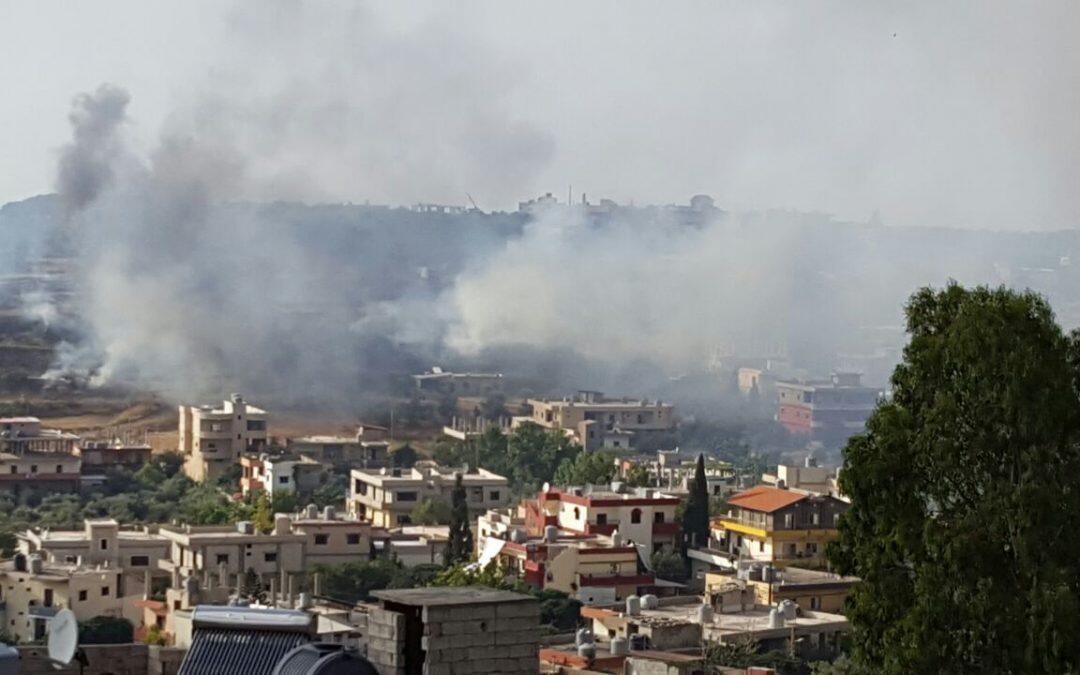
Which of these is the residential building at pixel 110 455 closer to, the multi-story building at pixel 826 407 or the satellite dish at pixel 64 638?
the multi-story building at pixel 826 407

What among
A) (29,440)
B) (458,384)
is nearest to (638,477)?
(29,440)

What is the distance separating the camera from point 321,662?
775 centimetres

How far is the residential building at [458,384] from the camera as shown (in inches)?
2376

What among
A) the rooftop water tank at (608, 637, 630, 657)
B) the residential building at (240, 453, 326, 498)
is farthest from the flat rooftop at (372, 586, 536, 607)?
the residential building at (240, 453, 326, 498)

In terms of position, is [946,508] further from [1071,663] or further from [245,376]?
[245,376]

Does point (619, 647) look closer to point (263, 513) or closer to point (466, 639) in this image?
point (466, 639)

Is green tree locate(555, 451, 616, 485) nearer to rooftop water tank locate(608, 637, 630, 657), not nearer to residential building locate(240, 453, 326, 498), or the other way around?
residential building locate(240, 453, 326, 498)

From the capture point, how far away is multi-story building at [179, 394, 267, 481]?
40.4m

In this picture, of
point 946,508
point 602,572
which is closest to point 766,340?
point 602,572

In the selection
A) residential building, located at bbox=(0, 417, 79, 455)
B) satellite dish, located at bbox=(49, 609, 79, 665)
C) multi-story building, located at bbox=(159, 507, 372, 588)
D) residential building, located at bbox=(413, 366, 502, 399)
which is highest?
residential building, located at bbox=(413, 366, 502, 399)

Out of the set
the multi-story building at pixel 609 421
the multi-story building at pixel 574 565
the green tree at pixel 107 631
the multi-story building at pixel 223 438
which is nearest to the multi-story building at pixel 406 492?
Answer: the multi-story building at pixel 223 438

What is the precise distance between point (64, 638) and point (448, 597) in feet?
5.93

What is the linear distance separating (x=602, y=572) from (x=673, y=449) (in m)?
24.6

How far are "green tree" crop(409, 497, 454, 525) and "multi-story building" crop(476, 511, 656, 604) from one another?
5.01 m
